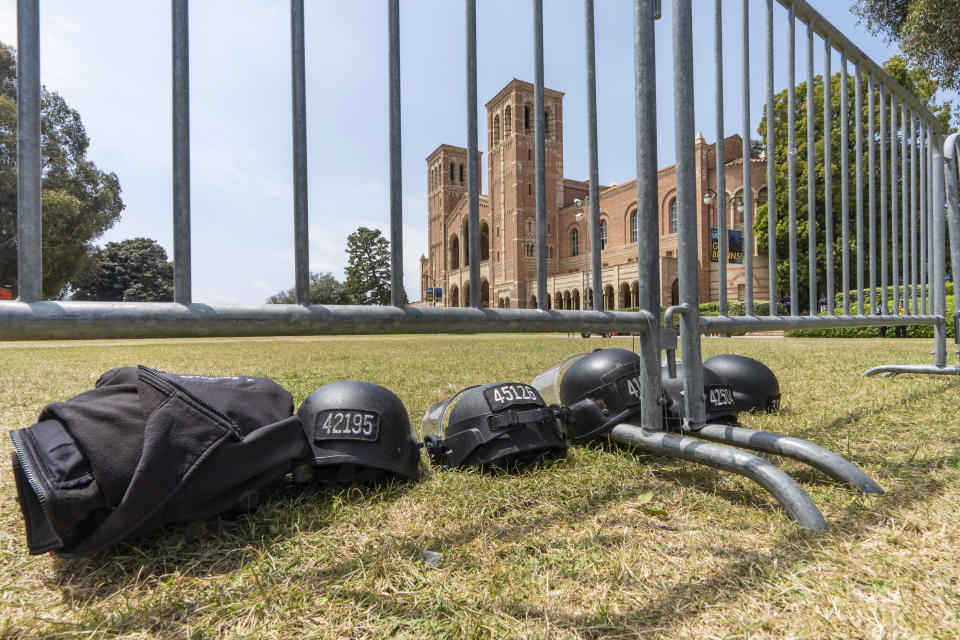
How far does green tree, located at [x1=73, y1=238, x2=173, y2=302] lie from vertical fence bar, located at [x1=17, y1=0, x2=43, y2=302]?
70442 mm

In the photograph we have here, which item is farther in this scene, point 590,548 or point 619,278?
point 619,278

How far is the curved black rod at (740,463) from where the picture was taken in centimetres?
143

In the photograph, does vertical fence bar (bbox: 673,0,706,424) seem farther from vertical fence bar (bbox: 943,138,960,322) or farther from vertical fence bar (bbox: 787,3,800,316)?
vertical fence bar (bbox: 943,138,960,322)

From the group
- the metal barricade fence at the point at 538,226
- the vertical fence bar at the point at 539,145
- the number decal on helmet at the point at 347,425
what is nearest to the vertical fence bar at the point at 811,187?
the metal barricade fence at the point at 538,226

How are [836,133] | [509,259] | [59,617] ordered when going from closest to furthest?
[59,617] < [836,133] < [509,259]

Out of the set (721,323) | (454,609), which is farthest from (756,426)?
(454,609)

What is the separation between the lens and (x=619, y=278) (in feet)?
116

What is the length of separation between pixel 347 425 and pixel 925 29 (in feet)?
52.6

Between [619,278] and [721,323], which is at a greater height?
[619,278]

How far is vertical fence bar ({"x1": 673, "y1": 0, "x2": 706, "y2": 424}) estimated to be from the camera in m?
2.12

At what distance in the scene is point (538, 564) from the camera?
1273mm

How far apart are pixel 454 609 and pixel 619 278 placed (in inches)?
1418

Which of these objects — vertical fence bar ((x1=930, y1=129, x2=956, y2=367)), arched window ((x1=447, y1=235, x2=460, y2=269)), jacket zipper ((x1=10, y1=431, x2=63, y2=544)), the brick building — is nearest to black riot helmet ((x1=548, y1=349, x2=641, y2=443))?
jacket zipper ((x1=10, y1=431, x2=63, y2=544))

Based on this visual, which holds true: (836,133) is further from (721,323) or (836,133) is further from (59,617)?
(59,617)
